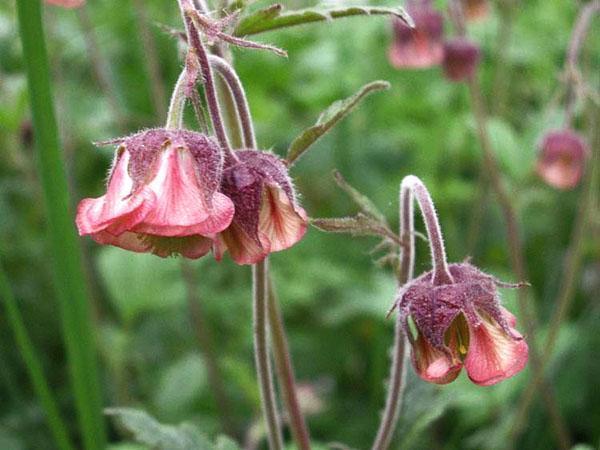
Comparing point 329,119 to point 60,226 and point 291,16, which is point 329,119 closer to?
point 291,16

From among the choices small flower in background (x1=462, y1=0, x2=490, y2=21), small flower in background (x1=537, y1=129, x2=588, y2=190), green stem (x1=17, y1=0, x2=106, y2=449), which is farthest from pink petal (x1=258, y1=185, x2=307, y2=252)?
small flower in background (x1=462, y1=0, x2=490, y2=21)

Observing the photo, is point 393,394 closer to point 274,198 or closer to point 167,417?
point 274,198

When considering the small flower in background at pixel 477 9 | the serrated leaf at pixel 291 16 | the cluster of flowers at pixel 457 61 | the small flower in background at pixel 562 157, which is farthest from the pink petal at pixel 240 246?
the small flower in background at pixel 477 9

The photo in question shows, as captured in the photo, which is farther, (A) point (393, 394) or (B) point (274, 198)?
(A) point (393, 394)

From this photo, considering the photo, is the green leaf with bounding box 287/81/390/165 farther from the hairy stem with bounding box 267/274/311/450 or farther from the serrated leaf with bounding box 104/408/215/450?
the serrated leaf with bounding box 104/408/215/450

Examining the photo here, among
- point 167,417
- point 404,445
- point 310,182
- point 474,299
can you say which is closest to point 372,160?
point 310,182

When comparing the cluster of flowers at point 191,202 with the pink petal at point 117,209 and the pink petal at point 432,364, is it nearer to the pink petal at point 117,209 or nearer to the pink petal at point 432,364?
the pink petal at point 117,209
